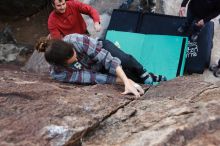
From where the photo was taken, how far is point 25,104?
10.3 ft

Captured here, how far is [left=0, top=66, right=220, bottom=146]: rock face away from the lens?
2.70m

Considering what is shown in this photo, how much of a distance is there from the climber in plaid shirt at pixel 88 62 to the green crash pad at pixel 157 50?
190cm

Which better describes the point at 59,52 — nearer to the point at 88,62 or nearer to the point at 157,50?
the point at 88,62

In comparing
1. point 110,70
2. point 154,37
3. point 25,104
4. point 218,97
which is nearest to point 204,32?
point 154,37

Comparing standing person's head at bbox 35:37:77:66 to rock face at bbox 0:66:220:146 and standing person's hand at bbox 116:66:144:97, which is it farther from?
standing person's hand at bbox 116:66:144:97

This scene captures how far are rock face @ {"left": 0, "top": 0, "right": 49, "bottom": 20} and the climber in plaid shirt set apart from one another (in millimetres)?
4699

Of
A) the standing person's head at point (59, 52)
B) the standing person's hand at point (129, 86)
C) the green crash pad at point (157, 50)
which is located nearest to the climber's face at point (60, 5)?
the standing person's head at point (59, 52)

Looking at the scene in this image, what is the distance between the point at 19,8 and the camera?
28.9 feet

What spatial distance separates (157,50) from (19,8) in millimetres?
3501

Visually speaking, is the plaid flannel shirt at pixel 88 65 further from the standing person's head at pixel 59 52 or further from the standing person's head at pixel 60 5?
the standing person's head at pixel 60 5

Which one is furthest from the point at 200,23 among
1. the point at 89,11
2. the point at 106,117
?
the point at 106,117

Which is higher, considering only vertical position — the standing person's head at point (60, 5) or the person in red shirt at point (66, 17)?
the standing person's head at point (60, 5)

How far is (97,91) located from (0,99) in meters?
0.90

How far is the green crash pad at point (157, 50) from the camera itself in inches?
250
